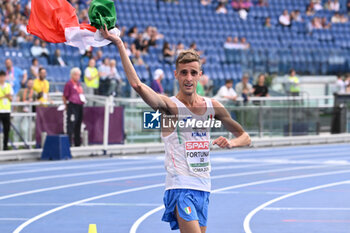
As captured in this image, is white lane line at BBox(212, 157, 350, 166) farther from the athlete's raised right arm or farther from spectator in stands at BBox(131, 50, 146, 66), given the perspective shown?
the athlete's raised right arm

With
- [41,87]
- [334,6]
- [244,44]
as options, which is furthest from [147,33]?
[334,6]

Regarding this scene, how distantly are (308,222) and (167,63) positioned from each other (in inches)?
633

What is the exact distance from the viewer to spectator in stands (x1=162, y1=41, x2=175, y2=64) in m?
25.0

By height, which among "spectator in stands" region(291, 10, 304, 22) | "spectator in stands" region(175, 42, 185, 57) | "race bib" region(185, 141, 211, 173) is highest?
"spectator in stands" region(291, 10, 304, 22)

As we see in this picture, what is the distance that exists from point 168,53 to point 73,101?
7.71m

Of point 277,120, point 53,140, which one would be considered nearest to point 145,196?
point 53,140

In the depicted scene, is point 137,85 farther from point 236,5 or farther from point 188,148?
point 236,5

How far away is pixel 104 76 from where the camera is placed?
21156 mm

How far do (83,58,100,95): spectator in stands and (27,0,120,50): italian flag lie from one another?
45.8 ft

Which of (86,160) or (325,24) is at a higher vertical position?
(325,24)

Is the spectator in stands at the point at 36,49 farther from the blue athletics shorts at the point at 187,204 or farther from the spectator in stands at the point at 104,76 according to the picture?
the blue athletics shorts at the point at 187,204

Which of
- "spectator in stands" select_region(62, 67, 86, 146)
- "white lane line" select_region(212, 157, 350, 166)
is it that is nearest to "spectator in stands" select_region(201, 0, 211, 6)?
"white lane line" select_region(212, 157, 350, 166)

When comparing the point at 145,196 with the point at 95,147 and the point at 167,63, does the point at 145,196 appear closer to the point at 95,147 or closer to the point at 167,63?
the point at 95,147

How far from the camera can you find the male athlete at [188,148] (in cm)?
566
